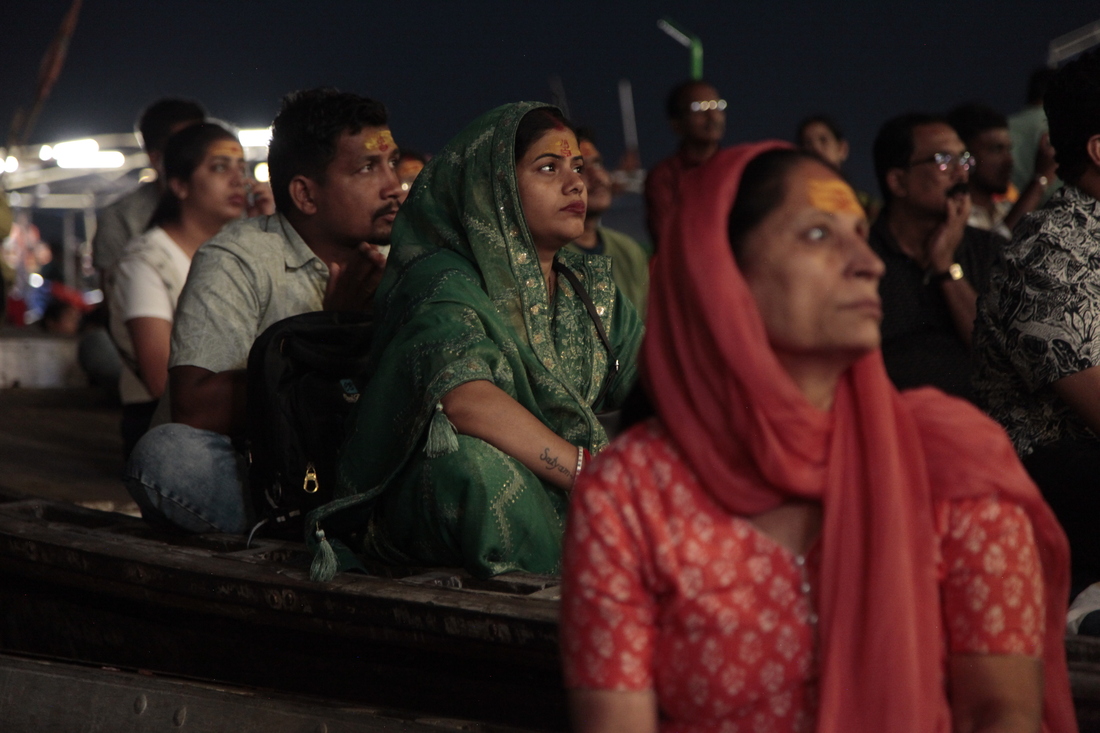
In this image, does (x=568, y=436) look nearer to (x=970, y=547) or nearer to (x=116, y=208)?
(x=970, y=547)

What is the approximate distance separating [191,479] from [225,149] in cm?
163

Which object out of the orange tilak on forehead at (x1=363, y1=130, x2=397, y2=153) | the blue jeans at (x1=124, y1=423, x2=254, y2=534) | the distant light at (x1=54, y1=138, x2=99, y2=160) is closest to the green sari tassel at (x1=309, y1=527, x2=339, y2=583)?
the blue jeans at (x1=124, y1=423, x2=254, y2=534)

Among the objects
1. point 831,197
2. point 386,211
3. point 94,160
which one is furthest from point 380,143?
point 94,160

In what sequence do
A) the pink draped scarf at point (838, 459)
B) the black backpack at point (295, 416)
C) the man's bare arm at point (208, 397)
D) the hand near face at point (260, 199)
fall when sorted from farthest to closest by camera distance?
the hand near face at point (260, 199) → the man's bare arm at point (208, 397) → the black backpack at point (295, 416) → the pink draped scarf at point (838, 459)

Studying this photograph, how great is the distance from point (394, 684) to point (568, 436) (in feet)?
2.36

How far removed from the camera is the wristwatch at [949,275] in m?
3.94

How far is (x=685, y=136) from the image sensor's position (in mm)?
6098

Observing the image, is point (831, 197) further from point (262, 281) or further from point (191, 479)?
point (262, 281)

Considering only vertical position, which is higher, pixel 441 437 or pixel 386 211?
pixel 386 211

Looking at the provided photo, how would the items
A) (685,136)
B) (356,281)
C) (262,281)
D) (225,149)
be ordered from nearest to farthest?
(262,281) → (356,281) → (225,149) → (685,136)

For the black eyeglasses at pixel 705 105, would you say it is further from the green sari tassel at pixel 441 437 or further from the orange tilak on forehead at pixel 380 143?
the green sari tassel at pixel 441 437

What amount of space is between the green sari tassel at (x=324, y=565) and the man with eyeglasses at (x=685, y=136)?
11.4 ft

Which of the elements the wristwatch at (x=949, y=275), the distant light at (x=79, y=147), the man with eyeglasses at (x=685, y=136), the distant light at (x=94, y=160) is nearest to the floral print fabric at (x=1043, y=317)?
the wristwatch at (x=949, y=275)

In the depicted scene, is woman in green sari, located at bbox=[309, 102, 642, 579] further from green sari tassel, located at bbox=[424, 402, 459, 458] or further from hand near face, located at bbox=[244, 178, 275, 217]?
hand near face, located at bbox=[244, 178, 275, 217]
